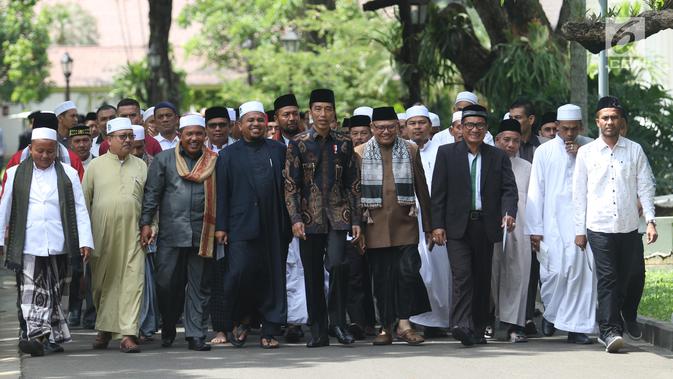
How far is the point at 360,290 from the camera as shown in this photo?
45.4 ft

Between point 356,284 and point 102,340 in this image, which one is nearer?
point 102,340

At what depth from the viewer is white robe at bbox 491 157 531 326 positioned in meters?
13.9

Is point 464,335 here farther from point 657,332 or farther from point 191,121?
point 191,121

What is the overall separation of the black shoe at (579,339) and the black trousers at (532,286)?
637mm

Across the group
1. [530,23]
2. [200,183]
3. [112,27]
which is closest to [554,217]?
[200,183]

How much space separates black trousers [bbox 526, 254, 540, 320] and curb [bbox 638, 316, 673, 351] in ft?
3.31

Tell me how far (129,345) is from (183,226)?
112 cm

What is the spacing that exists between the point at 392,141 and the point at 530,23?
11.0 meters

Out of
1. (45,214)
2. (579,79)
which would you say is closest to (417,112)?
(45,214)

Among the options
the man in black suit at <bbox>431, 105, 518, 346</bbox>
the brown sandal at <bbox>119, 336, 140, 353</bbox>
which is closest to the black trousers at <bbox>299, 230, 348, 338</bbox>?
the man in black suit at <bbox>431, 105, 518, 346</bbox>

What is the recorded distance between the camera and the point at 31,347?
1277 cm

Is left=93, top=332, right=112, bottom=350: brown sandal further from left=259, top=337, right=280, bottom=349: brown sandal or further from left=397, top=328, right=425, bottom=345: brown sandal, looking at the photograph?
left=397, top=328, right=425, bottom=345: brown sandal

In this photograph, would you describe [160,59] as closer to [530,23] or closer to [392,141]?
[530,23]

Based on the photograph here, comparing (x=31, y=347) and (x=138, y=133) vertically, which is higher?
(x=138, y=133)
